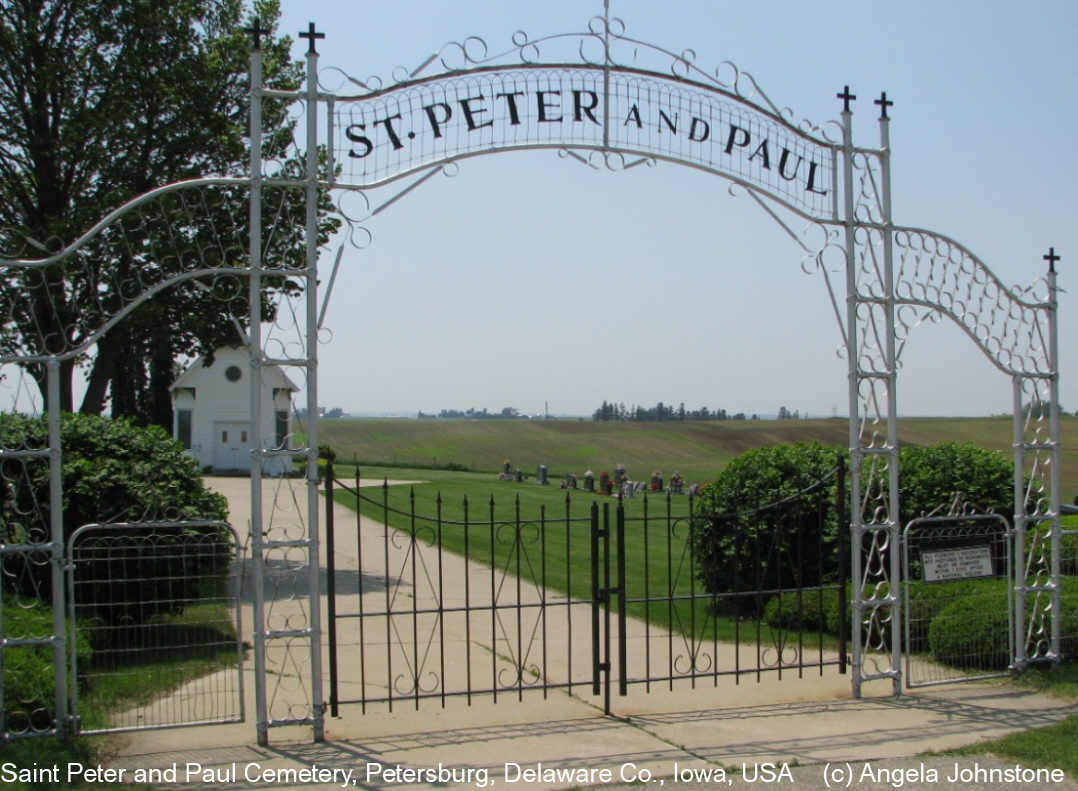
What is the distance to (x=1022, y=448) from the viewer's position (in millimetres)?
9461

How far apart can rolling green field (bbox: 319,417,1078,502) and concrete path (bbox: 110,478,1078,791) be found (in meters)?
42.2

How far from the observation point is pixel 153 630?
34.7 feet

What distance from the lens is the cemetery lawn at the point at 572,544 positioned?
10.0 metres

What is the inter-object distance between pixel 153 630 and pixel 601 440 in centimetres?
6541

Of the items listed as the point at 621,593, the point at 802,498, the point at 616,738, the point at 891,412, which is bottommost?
the point at 616,738

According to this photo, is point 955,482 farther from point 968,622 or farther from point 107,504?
point 107,504

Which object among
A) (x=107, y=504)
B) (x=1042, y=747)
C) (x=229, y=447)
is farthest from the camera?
(x=229, y=447)

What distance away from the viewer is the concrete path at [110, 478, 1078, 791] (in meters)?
6.61

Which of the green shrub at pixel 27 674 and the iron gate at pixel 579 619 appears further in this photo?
the iron gate at pixel 579 619

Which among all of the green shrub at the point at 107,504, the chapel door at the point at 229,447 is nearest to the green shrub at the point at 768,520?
the green shrub at the point at 107,504

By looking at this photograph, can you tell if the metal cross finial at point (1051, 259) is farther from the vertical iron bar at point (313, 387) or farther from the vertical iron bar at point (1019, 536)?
the vertical iron bar at point (313, 387)

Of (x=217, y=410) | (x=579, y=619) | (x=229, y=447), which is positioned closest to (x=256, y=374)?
(x=579, y=619)

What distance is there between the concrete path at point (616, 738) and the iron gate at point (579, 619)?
182mm

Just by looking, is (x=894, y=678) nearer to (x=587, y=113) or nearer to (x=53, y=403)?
(x=587, y=113)
